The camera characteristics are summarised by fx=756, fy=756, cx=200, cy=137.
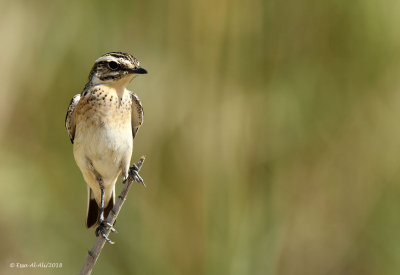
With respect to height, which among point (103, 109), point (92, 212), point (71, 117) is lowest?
point (92, 212)

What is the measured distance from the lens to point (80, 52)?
4.96 metres

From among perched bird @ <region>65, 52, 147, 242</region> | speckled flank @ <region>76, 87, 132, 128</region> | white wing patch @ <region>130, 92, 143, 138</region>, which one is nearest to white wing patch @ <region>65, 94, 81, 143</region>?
perched bird @ <region>65, 52, 147, 242</region>

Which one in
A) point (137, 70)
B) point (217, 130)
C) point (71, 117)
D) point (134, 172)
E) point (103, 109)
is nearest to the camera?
point (137, 70)

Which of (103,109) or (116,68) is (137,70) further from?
(103,109)

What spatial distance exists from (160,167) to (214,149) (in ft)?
1.57

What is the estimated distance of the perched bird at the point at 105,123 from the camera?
413cm

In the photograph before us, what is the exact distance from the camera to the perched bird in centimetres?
413

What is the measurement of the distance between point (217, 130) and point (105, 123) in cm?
92

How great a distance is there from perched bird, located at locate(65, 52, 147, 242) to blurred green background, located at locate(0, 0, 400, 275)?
2.22ft

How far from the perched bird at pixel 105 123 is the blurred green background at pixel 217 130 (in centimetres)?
68

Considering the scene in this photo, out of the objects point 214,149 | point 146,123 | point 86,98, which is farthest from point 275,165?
point 86,98

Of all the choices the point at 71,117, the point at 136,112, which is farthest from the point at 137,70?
the point at 71,117

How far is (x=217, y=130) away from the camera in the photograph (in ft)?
15.9

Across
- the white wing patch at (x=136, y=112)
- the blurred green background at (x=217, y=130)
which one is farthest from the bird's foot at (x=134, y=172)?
the blurred green background at (x=217, y=130)
